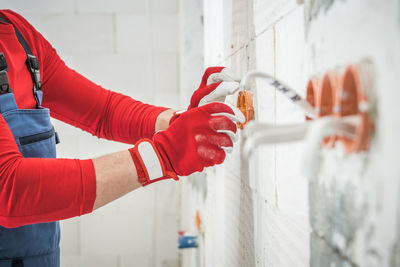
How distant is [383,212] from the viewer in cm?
29

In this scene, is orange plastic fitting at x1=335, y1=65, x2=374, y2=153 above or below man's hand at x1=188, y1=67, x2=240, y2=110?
below

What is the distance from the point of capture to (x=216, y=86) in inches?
31.0

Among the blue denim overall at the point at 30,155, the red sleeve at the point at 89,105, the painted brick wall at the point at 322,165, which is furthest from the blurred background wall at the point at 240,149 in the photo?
the blue denim overall at the point at 30,155

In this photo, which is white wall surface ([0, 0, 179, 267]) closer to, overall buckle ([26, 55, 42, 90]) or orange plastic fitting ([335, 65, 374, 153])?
overall buckle ([26, 55, 42, 90])

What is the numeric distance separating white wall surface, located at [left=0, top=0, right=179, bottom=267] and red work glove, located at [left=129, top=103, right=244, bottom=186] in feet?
5.05

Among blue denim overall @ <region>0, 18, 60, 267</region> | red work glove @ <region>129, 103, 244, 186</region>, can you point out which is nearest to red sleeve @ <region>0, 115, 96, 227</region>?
red work glove @ <region>129, 103, 244, 186</region>

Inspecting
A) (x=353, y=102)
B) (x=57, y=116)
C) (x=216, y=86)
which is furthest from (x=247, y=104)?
(x=57, y=116)

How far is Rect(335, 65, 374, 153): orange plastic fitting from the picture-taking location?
300 millimetres

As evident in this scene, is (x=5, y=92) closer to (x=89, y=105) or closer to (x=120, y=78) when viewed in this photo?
(x=89, y=105)

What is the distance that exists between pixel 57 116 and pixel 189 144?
0.65 meters

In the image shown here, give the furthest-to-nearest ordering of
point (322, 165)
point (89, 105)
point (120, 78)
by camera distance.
→ point (120, 78)
point (89, 105)
point (322, 165)

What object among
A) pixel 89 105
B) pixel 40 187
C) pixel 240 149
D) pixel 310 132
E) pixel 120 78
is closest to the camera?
pixel 310 132

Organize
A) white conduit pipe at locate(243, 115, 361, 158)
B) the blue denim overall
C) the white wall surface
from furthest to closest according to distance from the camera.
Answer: the white wall surface < the blue denim overall < white conduit pipe at locate(243, 115, 361, 158)

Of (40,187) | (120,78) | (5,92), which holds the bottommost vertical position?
(40,187)
